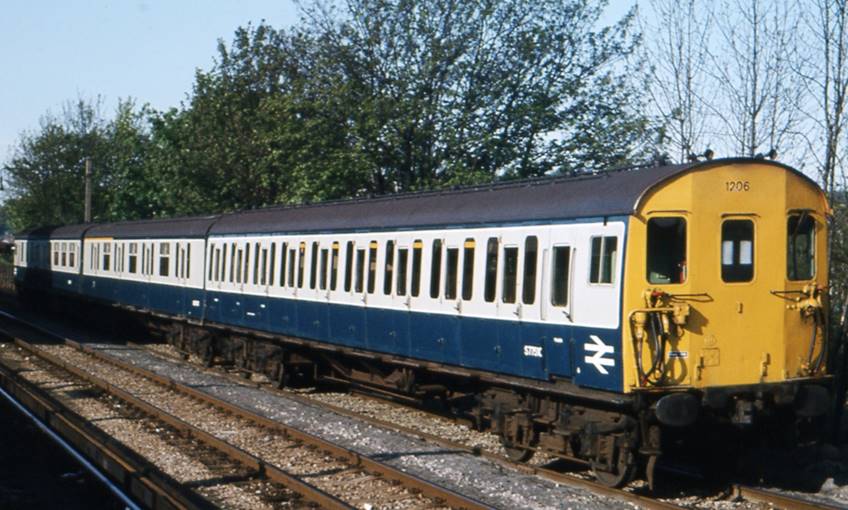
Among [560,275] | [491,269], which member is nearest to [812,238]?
[560,275]

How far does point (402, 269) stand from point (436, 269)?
1.07 meters

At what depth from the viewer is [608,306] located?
11023 mm

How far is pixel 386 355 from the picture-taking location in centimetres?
1622

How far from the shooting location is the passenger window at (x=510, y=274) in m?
12.9

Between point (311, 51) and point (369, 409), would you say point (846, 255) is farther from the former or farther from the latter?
point (311, 51)

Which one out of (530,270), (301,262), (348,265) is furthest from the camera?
(301,262)

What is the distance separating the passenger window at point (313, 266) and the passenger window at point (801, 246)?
8.92m

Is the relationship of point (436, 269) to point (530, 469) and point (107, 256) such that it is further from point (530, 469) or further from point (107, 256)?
point (107, 256)

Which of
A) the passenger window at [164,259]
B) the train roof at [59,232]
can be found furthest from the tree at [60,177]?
the passenger window at [164,259]

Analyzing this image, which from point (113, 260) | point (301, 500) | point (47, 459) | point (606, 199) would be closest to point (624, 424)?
point (606, 199)

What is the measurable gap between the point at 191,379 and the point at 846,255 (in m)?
12.3

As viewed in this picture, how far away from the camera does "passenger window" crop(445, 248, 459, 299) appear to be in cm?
1422

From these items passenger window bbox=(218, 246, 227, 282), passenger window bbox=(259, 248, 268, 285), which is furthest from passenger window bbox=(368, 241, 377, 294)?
passenger window bbox=(218, 246, 227, 282)

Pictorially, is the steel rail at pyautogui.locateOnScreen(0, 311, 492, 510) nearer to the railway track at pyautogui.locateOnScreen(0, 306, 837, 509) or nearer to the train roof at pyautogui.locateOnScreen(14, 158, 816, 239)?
the railway track at pyautogui.locateOnScreen(0, 306, 837, 509)
